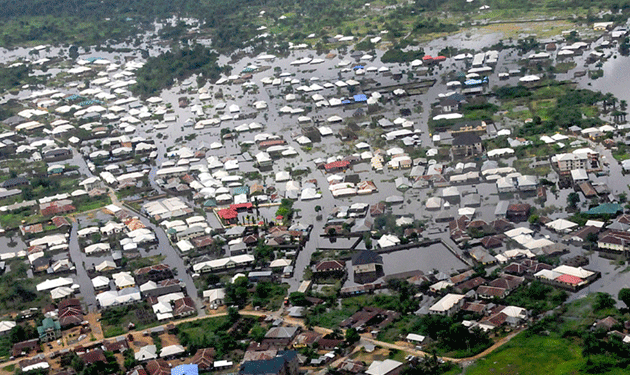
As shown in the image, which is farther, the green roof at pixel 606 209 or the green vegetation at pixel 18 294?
the green roof at pixel 606 209

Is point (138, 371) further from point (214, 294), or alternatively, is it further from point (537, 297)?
point (537, 297)

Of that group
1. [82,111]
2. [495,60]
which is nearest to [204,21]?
[82,111]

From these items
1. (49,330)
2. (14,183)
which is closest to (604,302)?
(49,330)

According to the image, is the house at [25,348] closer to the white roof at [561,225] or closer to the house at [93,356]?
the house at [93,356]

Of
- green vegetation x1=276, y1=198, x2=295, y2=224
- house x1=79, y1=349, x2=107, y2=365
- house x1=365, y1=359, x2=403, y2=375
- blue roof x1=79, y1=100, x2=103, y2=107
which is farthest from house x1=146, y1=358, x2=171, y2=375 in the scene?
blue roof x1=79, y1=100, x2=103, y2=107

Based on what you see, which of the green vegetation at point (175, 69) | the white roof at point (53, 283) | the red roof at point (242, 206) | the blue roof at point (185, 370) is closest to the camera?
the blue roof at point (185, 370)

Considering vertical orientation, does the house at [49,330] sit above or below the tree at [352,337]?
below

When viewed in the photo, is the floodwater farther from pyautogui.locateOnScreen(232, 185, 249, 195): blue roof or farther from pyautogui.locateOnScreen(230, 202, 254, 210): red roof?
pyautogui.locateOnScreen(232, 185, 249, 195): blue roof

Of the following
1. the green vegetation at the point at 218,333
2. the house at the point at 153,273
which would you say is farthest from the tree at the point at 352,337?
the house at the point at 153,273
